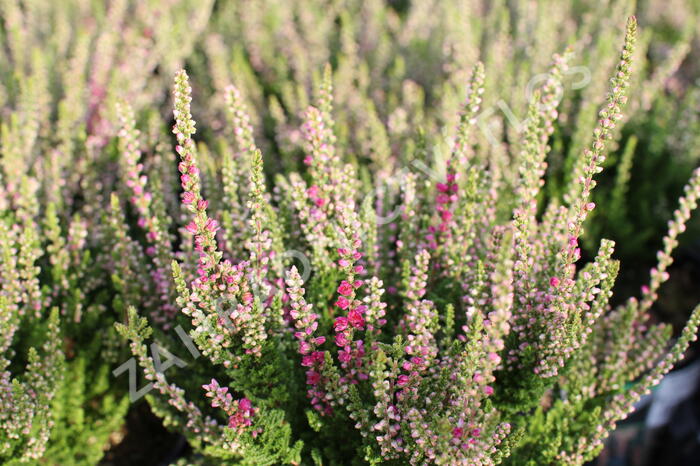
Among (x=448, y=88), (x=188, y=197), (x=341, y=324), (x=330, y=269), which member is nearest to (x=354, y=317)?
(x=341, y=324)

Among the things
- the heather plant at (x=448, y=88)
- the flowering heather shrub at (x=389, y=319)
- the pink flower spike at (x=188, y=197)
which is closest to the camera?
the pink flower spike at (x=188, y=197)

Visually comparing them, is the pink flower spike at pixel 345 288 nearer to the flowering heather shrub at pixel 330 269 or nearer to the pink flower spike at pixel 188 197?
the flowering heather shrub at pixel 330 269

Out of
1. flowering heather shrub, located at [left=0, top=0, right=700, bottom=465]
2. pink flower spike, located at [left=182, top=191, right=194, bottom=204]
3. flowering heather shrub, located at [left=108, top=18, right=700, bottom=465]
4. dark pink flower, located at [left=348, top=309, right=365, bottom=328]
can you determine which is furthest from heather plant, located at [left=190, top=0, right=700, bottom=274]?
pink flower spike, located at [left=182, top=191, right=194, bottom=204]

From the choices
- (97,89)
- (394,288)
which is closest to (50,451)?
(394,288)

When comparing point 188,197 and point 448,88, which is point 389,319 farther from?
point 448,88

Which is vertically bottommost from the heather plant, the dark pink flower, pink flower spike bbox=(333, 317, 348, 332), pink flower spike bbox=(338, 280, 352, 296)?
pink flower spike bbox=(333, 317, 348, 332)

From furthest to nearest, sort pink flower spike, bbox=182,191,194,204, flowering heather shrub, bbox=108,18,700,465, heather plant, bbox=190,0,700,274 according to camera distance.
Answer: heather plant, bbox=190,0,700,274, flowering heather shrub, bbox=108,18,700,465, pink flower spike, bbox=182,191,194,204

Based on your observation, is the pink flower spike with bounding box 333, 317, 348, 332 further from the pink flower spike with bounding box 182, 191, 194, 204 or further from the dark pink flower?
the pink flower spike with bounding box 182, 191, 194, 204

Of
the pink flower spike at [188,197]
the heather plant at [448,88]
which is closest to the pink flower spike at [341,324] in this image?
the pink flower spike at [188,197]
